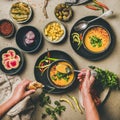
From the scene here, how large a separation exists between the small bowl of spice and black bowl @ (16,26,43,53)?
0.20 ft

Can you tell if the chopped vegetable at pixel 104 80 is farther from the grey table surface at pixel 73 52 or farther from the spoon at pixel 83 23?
the spoon at pixel 83 23

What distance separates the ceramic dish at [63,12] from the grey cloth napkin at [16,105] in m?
0.61

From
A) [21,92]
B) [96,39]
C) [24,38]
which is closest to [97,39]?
[96,39]

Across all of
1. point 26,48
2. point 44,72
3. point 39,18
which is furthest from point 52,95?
point 39,18

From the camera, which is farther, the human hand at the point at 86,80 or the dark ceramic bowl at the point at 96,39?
the dark ceramic bowl at the point at 96,39

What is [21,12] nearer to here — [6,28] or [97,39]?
[6,28]

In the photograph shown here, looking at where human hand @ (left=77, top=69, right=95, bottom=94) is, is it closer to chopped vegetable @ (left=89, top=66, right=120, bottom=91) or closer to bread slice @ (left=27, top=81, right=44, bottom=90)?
chopped vegetable @ (left=89, top=66, right=120, bottom=91)

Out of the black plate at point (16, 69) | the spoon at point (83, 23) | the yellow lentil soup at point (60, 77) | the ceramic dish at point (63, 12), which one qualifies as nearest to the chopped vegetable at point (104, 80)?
the yellow lentil soup at point (60, 77)

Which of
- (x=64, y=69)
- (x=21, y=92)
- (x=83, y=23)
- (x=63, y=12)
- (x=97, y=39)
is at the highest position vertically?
(x=63, y=12)

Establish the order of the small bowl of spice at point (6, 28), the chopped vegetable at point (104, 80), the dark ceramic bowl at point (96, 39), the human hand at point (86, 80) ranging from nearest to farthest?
the human hand at point (86, 80) → the chopped vegetable at point (104, 80) → the dark ceramic bowl at point (96, 39) → the small bowl of spice at point (6, 28)

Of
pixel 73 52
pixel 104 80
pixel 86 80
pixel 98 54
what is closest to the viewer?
pixel 86 80

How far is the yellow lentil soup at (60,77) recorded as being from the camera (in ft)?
11.1

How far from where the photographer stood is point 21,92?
3.30 meters

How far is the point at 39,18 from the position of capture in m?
3.61
